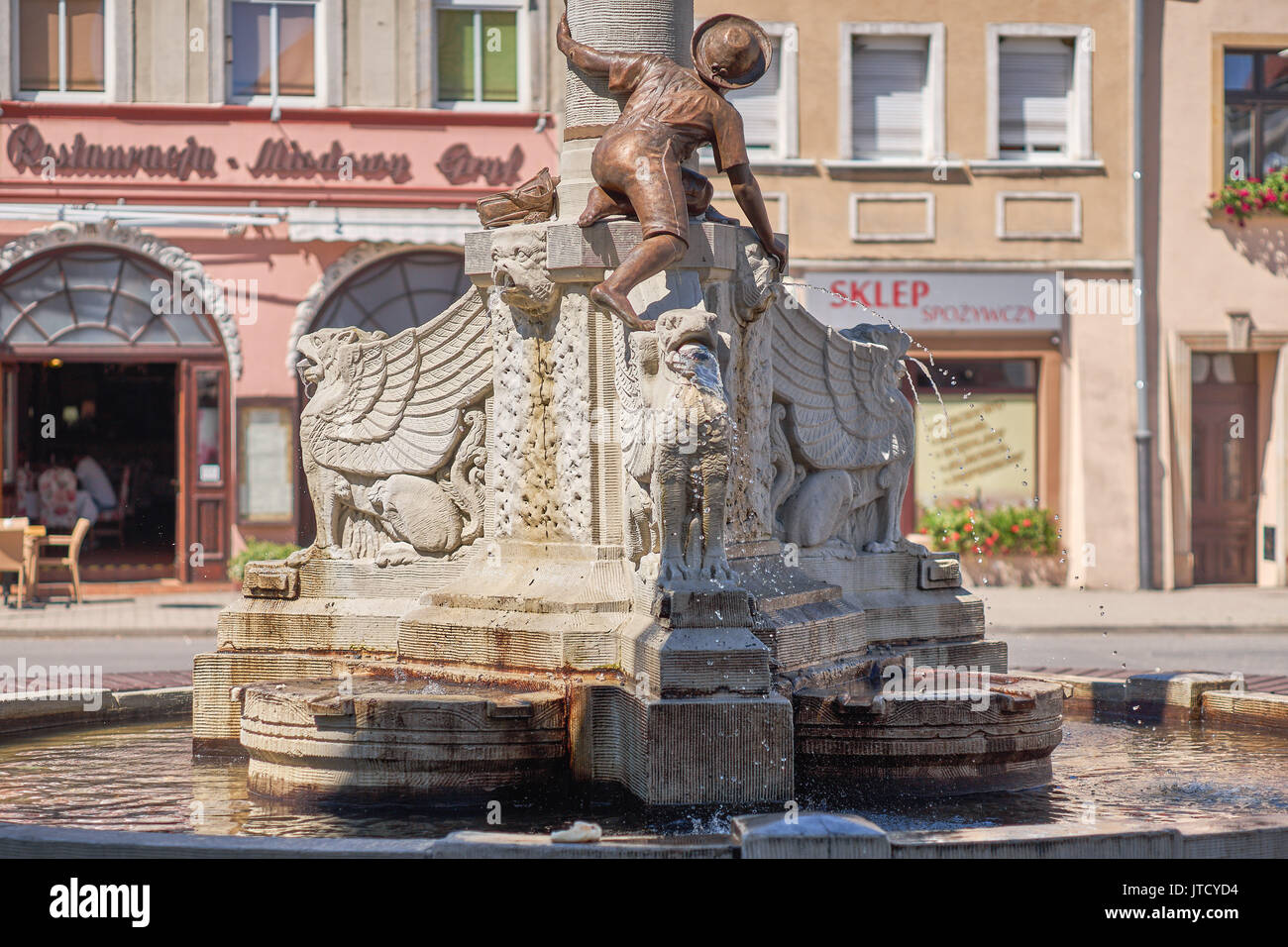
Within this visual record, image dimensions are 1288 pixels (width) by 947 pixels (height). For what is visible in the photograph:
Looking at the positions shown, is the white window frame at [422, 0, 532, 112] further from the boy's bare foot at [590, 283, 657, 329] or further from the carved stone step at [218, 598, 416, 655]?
the boy's bare foot at [590, 283, 657, 329]

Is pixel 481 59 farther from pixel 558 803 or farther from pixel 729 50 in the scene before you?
pixel 558 803

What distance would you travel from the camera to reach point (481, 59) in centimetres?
2223

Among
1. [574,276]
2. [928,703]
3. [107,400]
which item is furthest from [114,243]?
[928,703]

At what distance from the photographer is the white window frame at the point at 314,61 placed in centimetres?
2166

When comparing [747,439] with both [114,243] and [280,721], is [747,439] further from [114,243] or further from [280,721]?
[114,243]

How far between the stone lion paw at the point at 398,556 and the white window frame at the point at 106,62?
47.5 ft

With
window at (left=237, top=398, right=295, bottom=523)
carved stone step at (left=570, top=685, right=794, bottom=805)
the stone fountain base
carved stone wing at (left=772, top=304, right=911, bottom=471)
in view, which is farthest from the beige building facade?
carved stone step at (left=570, top=685, right=794, bottom=805)

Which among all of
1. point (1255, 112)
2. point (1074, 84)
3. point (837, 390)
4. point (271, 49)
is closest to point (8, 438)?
point (271, 49)

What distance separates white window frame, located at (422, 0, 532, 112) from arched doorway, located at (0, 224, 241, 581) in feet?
11.5

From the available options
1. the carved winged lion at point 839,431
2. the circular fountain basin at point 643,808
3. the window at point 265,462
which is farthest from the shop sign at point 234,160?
the circular fountain basin at point 643,808

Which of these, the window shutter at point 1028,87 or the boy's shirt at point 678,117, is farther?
the window shutter at point 1028,87

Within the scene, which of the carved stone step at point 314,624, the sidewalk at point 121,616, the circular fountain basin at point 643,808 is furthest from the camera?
the sidewalk at point 121,616

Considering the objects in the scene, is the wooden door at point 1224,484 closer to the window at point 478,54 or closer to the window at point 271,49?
the window at point 478,54

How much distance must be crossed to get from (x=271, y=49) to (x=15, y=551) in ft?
21.4
